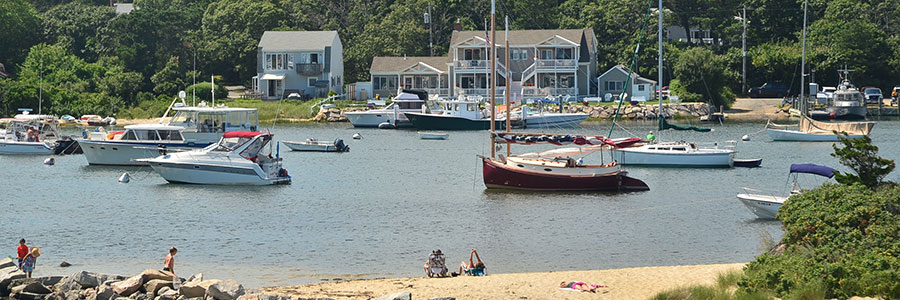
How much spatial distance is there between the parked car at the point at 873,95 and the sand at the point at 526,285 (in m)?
73.6

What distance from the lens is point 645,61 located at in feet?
335

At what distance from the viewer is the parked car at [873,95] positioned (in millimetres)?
95375

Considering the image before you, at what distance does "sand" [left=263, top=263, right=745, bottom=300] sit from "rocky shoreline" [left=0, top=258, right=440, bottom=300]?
1.70 m

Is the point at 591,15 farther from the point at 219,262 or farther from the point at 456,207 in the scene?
the point at 219,262

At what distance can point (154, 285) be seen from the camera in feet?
78.6

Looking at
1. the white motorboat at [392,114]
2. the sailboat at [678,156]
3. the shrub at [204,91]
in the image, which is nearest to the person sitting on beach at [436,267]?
the sailboat at [678,156]

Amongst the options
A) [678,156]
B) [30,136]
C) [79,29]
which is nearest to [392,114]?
[30,136]

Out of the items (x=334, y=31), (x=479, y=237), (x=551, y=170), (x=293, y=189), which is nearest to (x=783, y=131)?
(x=551, y=170)

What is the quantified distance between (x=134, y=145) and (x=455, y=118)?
3288cm

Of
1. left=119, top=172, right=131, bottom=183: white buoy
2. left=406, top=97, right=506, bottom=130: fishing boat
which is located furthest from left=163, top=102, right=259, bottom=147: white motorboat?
left=406, top=97, right=506, bottom=130: fishing boat

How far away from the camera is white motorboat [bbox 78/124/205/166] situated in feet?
189

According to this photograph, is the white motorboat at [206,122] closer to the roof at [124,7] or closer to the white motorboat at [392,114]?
the white motorboat at [392,114]

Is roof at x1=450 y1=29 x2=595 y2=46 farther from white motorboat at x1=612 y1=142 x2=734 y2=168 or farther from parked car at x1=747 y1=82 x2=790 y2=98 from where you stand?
white motorboat at x1=612 y1=142 x2=734 y2=168

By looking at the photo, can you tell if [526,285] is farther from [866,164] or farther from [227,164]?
[227,164]
